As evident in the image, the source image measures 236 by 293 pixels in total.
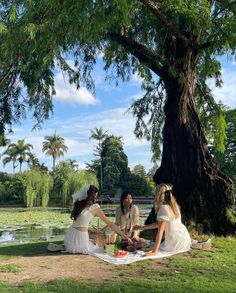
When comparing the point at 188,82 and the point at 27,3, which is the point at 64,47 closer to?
the point at 27,3

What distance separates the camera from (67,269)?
6.22 metres

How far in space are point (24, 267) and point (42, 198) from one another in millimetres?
38136

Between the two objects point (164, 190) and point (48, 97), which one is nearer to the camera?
point (164, 190)

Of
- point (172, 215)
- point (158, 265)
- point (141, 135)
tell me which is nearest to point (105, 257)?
point (158, 265)

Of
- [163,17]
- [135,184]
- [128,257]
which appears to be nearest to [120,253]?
[128,257]

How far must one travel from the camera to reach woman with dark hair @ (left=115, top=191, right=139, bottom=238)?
7902 millimetres

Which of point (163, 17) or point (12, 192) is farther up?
point (163, 17)

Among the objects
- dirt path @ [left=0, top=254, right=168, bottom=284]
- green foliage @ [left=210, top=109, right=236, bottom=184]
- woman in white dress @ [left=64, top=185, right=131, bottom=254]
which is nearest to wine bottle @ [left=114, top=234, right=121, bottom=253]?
woman in white dress @ [left=64, top=185, right=131, bottom=254]

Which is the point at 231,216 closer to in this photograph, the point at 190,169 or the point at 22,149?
the point at 190,169

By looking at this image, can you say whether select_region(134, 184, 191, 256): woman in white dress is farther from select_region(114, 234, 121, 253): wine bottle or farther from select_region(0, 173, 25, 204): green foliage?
select_region(0, 173, 25, 204): green foliage

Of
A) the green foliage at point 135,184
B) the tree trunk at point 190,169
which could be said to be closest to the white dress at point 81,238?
the tree trunk at point 190,169

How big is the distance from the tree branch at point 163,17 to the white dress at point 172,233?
121 inches

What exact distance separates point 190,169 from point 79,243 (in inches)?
122

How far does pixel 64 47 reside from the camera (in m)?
8.22
